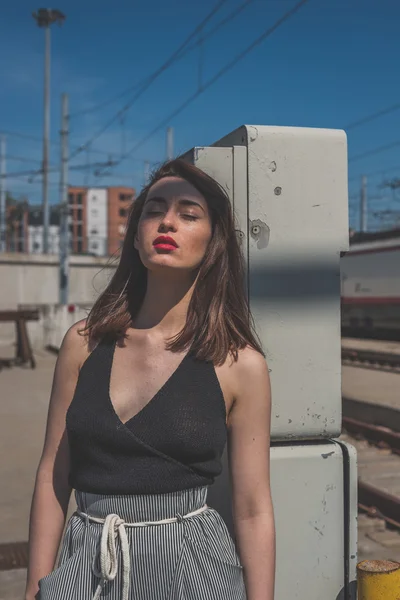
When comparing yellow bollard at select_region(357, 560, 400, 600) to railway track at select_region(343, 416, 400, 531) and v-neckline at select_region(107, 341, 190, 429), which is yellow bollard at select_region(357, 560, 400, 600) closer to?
v-neckline at select_region(107, 341, 190, 429)

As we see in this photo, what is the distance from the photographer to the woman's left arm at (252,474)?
1.63 m

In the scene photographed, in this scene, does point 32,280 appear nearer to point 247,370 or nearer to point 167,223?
point 167,223

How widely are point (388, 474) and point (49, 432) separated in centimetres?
540

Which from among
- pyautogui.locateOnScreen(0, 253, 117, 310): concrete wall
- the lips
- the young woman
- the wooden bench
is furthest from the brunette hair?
pyautogui.locateOnScreen(0, 253, 117, 310): concrete wall

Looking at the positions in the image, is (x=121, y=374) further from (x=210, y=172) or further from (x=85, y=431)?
(x=210, y=172)

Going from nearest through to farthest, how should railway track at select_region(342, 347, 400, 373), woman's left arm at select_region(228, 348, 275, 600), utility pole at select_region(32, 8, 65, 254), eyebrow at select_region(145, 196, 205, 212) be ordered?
woman's left arm at select_region(228, 348, 275, 600) → eyebrow at select_region(145, 196, 205, 212) → railway track at select_region(342, 347, 400, 373) → utility pole at select_region(32, 8, 65, 254)

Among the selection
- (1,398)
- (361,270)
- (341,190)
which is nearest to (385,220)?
(361,270)

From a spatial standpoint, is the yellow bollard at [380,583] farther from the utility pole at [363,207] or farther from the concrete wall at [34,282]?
the utility pole at [363,207]

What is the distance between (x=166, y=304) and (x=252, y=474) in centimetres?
48

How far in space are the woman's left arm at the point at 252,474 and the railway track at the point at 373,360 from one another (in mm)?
12980

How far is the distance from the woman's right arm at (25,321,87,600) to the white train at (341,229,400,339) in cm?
2152

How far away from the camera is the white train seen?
74.4 feet

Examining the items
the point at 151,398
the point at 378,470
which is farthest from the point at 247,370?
the point at 378,470

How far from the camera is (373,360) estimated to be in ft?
52.7
